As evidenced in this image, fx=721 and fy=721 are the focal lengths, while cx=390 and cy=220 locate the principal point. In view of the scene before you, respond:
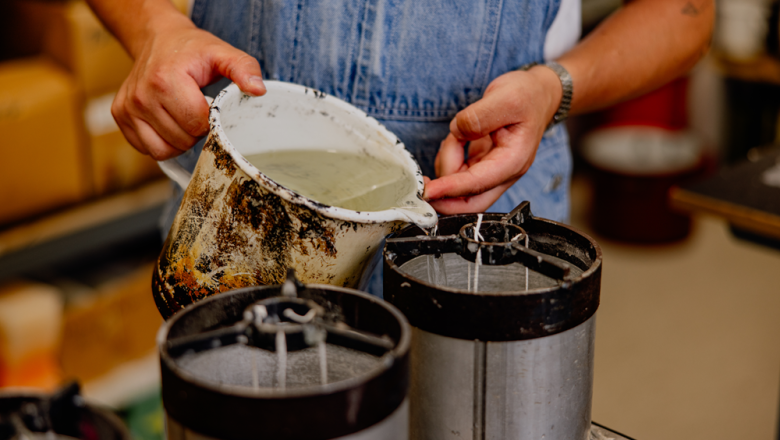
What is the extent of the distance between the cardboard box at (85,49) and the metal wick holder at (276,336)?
4.40 ft

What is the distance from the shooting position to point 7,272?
161 centimetres

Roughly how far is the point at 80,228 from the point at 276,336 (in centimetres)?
145

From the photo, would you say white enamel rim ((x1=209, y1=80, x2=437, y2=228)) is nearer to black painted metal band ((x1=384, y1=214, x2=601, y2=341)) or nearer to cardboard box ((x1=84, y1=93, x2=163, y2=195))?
black painted metal band ((x1=384, y1=214, x2=601, y2=341))

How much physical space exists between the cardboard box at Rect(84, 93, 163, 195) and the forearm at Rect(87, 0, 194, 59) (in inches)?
29.4

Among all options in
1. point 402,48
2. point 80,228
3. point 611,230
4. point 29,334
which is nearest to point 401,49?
point 402,48

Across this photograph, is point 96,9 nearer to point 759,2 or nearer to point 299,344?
point 299,344

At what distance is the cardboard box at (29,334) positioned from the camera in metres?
1.67

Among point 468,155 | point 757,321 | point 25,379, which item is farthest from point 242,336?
point 757,321

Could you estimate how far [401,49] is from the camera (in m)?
0.90

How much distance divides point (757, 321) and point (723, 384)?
0.44 metres

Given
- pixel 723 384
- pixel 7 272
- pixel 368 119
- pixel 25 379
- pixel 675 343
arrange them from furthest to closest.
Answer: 1. pixel 675 343
2. pixel 723 384
3. pixel 25 379
4. pixel 7 272
5. pixel 368 119

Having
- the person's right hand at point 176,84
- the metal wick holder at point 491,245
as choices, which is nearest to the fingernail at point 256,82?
the person's right hand at point 176,84

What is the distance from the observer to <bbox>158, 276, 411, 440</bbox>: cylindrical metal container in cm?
40

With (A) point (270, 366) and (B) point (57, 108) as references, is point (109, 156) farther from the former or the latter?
(A) point (270, 366)
